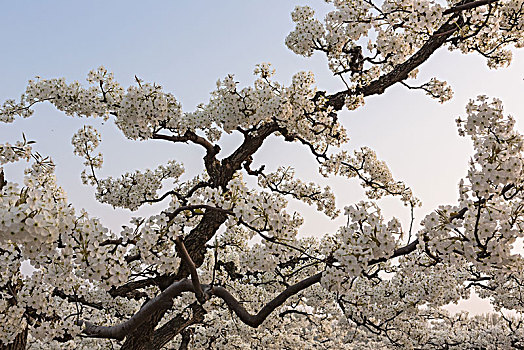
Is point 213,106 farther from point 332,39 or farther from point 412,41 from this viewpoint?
point 412,41

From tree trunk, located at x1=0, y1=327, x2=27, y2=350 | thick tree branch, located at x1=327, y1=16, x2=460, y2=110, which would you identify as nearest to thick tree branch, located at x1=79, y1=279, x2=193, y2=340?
tree trunk, located at x1=0, y1=327, x2=27, y2=350

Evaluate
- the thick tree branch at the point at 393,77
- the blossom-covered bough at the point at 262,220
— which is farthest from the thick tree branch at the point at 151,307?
the thick tree branch at the point at 393,77

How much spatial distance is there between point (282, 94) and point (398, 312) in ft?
16.8

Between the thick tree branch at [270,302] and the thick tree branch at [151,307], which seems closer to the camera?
the thick tree branch at [270,302]

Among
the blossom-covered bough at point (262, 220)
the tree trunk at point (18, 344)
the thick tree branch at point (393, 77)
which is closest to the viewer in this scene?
the blossom-covered bough at point (262, 220)

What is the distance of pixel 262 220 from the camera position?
13.9 feet

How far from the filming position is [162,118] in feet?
23.4

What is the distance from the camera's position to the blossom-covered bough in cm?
396

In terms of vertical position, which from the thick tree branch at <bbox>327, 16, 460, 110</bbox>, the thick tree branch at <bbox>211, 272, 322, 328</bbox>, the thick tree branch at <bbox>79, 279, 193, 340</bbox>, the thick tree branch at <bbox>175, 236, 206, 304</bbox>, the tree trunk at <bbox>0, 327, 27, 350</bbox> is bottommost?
the tree trunk at <bbox>0, 327, 27, 350</bbox>

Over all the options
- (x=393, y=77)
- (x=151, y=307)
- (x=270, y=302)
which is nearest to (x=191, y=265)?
(x=151, y=307)

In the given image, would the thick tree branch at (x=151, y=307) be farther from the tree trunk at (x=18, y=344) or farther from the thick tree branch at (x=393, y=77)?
the thick tree branch at (x=393, y=77)

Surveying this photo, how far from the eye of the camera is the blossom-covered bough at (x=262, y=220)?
396cm

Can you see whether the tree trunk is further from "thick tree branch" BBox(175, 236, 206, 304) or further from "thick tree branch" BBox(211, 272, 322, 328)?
"thick tree branch" BBox(211, 272, 322, 328)

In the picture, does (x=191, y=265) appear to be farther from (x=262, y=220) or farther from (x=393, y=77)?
(x=393, y=77)
